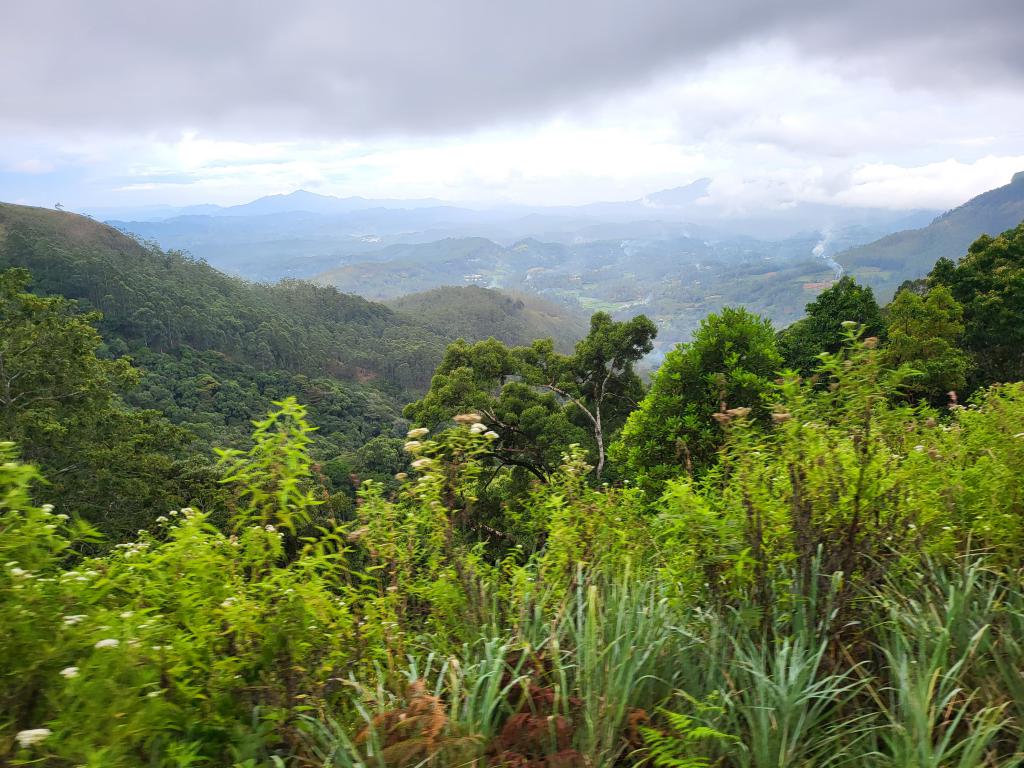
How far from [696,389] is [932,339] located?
11219 millimetres

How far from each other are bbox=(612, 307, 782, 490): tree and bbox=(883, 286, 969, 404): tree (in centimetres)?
866

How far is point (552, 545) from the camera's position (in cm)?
307

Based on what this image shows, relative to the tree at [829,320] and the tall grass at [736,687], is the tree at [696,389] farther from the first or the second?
the tree at [829,320]

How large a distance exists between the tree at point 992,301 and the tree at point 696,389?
45.7ft

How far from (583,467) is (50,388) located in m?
17.6

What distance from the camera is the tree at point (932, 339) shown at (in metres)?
14.7

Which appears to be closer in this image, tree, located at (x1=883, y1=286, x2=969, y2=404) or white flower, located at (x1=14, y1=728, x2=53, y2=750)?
white flower, located at (x1=14, y1=728, x2=53, y2=750)

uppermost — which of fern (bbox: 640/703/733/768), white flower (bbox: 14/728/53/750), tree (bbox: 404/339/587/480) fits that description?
white flower (bbox: 14/728/53/750)

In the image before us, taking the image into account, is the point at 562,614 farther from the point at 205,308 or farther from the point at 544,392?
the point at 205,308

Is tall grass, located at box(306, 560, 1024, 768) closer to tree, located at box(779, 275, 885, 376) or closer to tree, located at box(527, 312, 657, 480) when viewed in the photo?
tree, located at box(527, 312, 657, 480)

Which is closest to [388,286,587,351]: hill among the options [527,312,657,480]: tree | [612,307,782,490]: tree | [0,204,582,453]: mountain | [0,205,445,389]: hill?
Result: [0,205,445,389]: hill

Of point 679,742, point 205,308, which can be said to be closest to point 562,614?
point 679,742

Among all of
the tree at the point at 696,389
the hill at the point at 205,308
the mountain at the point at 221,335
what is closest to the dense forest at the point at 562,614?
the tree at the point at 696,389

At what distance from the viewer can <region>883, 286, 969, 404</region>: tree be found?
48.3 ft
